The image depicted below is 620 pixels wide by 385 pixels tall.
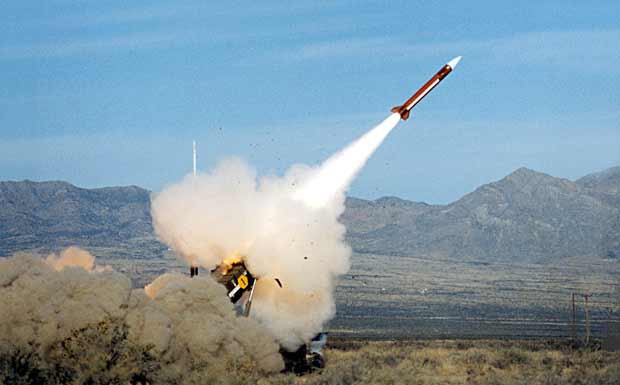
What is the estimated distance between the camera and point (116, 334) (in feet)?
79.9

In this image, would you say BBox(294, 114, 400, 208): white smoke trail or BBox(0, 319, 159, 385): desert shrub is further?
BBox(294, 114, 400, 208): white smoke trail

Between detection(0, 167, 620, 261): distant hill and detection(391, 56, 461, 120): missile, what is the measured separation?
93828mm

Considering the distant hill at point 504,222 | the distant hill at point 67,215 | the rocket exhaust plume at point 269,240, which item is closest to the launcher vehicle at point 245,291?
the rocket exhaust plume at point 269,240

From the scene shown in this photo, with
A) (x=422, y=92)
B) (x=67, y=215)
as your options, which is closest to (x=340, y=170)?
(x=422, y=92)

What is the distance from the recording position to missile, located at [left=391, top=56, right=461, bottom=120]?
33.6 metres

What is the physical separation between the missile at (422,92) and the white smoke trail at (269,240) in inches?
130

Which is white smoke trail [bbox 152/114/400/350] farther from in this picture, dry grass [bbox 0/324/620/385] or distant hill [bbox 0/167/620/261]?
distant hill [bbox 0/167/620/261]

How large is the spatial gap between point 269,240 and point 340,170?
432 cm

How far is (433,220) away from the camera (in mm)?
157875

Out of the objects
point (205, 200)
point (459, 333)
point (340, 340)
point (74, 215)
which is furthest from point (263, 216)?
point (74, 215)

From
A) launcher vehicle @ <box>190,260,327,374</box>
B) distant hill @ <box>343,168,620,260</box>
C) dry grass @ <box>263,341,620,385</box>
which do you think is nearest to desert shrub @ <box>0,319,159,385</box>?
dry grass @ <box>263,341,620,385</box>

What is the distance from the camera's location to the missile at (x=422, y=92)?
110 ft

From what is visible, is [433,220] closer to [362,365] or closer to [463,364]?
[463,364]

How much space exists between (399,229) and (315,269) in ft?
410
